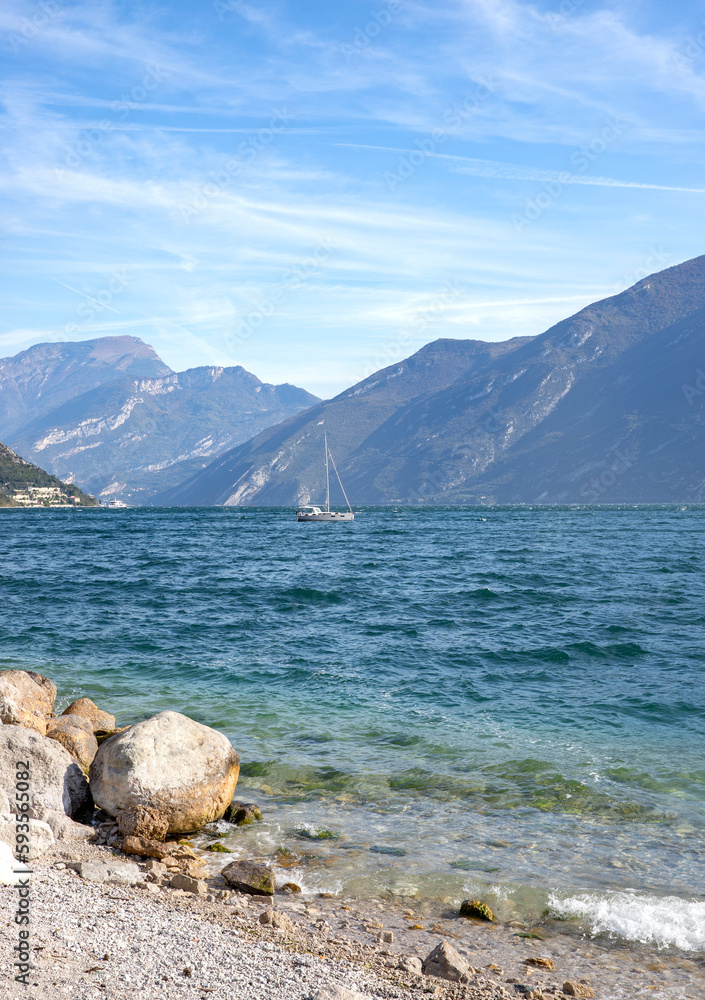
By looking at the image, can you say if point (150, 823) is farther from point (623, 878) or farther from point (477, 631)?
point (477, 631)

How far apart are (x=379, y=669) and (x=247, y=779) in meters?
9.70

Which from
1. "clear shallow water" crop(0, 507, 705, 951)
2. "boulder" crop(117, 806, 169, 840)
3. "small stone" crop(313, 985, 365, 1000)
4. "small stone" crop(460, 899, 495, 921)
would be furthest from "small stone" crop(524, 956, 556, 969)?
"boulder" crop(117, 806, 169, 840)

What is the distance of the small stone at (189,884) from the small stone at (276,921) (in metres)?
1.19

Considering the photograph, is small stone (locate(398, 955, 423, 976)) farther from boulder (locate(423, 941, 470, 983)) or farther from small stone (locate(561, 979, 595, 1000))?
small stone (locate(561, 979, 595, 1000))

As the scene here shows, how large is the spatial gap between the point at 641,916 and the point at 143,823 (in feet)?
23.9

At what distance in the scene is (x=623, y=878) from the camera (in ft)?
33.0

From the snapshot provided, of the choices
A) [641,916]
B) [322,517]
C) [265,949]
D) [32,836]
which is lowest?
[641,916]

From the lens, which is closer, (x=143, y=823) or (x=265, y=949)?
(x=265, y=949)

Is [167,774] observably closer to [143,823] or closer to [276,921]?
[143,823]

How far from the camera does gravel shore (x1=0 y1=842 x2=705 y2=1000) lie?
644 cm

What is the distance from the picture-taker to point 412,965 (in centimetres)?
748

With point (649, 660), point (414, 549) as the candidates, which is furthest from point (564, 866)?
point (414, 549)

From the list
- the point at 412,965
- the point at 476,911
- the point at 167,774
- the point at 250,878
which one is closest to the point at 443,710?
the point at 167,774

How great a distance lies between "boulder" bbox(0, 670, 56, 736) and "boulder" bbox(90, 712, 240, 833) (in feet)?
8.33
